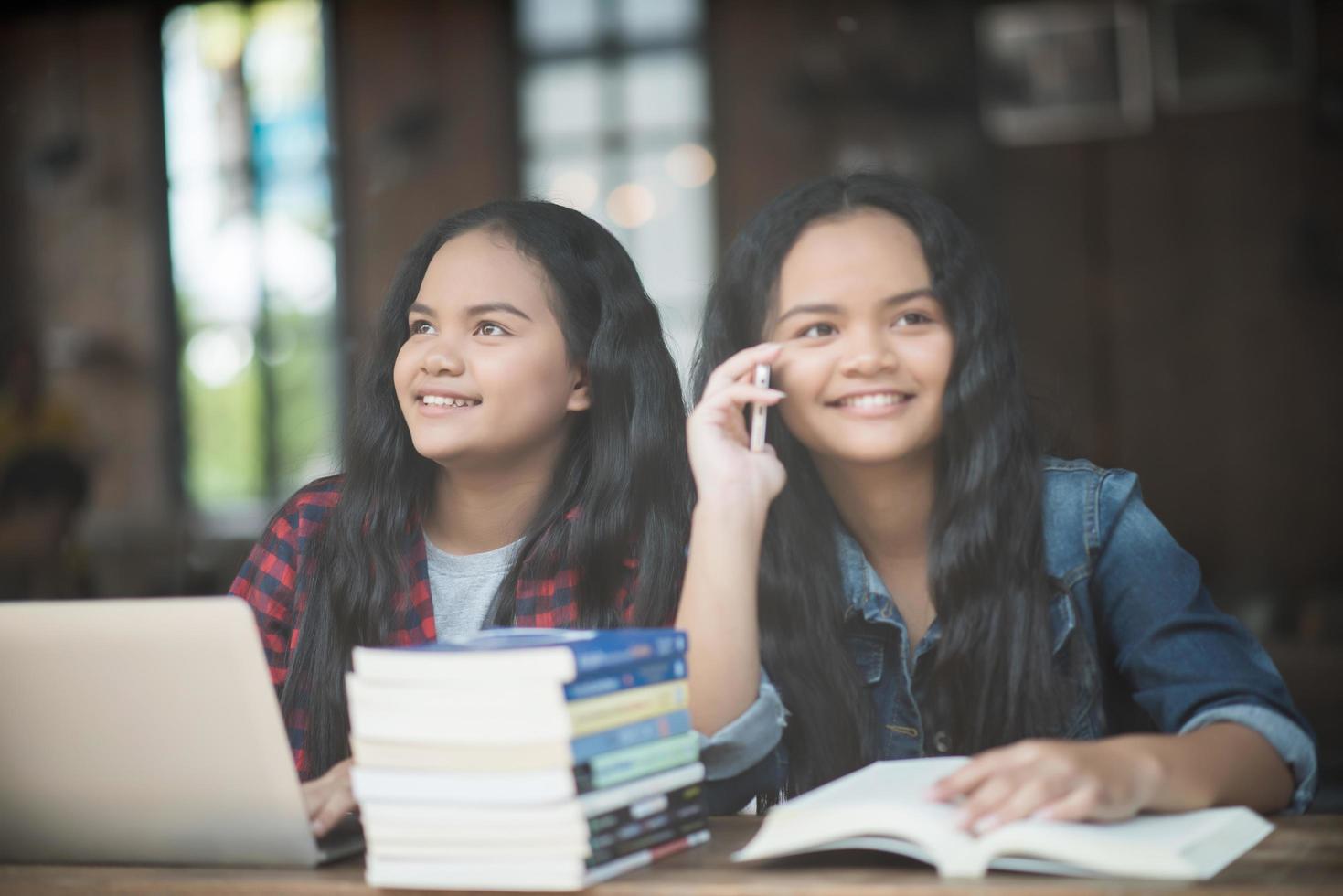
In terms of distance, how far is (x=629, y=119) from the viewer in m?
5.22

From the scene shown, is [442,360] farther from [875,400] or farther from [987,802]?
[987,802]

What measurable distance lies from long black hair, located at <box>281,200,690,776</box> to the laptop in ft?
1.27

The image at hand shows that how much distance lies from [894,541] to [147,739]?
756 millimetres

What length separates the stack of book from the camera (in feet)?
3.05

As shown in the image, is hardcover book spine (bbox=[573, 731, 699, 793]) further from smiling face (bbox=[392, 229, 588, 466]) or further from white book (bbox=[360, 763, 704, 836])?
smiling face (bbox=[392, 229, 588, 466])

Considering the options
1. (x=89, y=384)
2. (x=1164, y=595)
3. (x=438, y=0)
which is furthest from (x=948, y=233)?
(x=89, y=384)

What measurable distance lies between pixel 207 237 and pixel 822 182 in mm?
4357

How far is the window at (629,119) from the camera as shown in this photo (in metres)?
5.09

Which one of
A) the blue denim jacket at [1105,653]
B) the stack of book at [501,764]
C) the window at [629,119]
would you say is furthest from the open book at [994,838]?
the window at [629,119]

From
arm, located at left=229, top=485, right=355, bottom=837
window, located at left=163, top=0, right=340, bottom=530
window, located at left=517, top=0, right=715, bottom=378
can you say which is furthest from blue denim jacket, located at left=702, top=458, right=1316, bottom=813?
window, located at left=163, top=0, right=340, bottom=530

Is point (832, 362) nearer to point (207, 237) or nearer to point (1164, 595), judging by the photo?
point (1164, 595)

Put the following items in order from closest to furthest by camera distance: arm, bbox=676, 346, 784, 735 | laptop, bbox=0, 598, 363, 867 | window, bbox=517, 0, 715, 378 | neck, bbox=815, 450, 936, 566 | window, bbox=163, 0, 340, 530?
1. laptop, bbox=0, 598, 363, 867
2. arm, bbox=676, 346, 784, 735
3. neck, bbox=815, 450, 936, 566
4. window, bbox=517, 0, 715, 378
5. window, bbox=163, 0, 340, 530

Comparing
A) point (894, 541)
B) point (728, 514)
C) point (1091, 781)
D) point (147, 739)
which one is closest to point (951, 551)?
point (894, 541)

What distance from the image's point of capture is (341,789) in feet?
3.77
